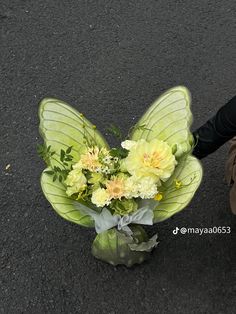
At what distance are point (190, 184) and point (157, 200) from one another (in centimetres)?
12

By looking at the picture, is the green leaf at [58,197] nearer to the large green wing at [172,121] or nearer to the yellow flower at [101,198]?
the yellow flower at [101,198]

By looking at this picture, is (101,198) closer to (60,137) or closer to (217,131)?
(60,137)

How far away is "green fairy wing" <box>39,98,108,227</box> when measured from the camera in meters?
1.62

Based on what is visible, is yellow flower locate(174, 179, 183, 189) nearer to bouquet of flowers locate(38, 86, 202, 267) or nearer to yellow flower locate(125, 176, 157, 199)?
bouquet of flowers locate(38, 86, 202, 267)

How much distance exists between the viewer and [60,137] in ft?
5.41

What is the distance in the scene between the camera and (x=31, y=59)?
2629mm

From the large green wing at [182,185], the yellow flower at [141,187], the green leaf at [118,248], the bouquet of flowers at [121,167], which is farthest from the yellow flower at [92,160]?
the green leaf at [118,248]

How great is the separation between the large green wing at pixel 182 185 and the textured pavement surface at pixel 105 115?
539 mm

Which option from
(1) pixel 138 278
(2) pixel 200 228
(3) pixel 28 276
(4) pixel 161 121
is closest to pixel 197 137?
(4) pixel 161 121

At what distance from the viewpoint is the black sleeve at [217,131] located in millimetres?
1800

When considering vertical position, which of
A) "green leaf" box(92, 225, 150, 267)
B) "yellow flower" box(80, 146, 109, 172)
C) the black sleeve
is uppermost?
Result: "yellow flower" box(80, 146, 109, 172)

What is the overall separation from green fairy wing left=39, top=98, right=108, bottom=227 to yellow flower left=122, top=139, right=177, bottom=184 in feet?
0.83

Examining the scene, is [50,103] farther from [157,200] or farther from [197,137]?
[197,137]

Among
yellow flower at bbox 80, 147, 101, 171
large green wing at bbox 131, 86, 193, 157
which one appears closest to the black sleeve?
large green wing at bbox 131, 86, 193, 157
